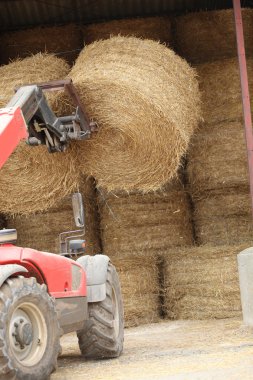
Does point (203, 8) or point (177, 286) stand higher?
point (203, 8)

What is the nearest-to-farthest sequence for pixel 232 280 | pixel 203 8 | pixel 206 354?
pixel 206 354 → pixel 232 280 → pixel 203 8

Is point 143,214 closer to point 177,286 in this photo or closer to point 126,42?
point 177,286

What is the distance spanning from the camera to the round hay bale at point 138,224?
32.0ft

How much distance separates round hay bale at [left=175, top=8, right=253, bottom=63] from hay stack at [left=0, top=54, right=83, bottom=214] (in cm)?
267

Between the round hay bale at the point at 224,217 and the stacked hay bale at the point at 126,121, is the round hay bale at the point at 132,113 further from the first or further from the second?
the round hay bale at the point at 224,217

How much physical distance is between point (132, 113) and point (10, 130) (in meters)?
2.63

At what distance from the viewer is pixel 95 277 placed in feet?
21.6

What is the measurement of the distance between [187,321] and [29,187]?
2.56m

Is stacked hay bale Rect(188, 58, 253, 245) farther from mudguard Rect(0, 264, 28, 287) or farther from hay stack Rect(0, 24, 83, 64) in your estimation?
mudguard Rect(0, 264, 28, 287)

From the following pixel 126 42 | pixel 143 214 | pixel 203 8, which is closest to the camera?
pixel 126 42

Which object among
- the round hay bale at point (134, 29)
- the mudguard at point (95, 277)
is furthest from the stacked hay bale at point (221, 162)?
the mudguard at point (95, 277)

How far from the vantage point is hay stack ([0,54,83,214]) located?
816 cm

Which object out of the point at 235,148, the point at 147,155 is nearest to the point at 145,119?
the point at 147,155

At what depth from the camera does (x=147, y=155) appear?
8.07m
